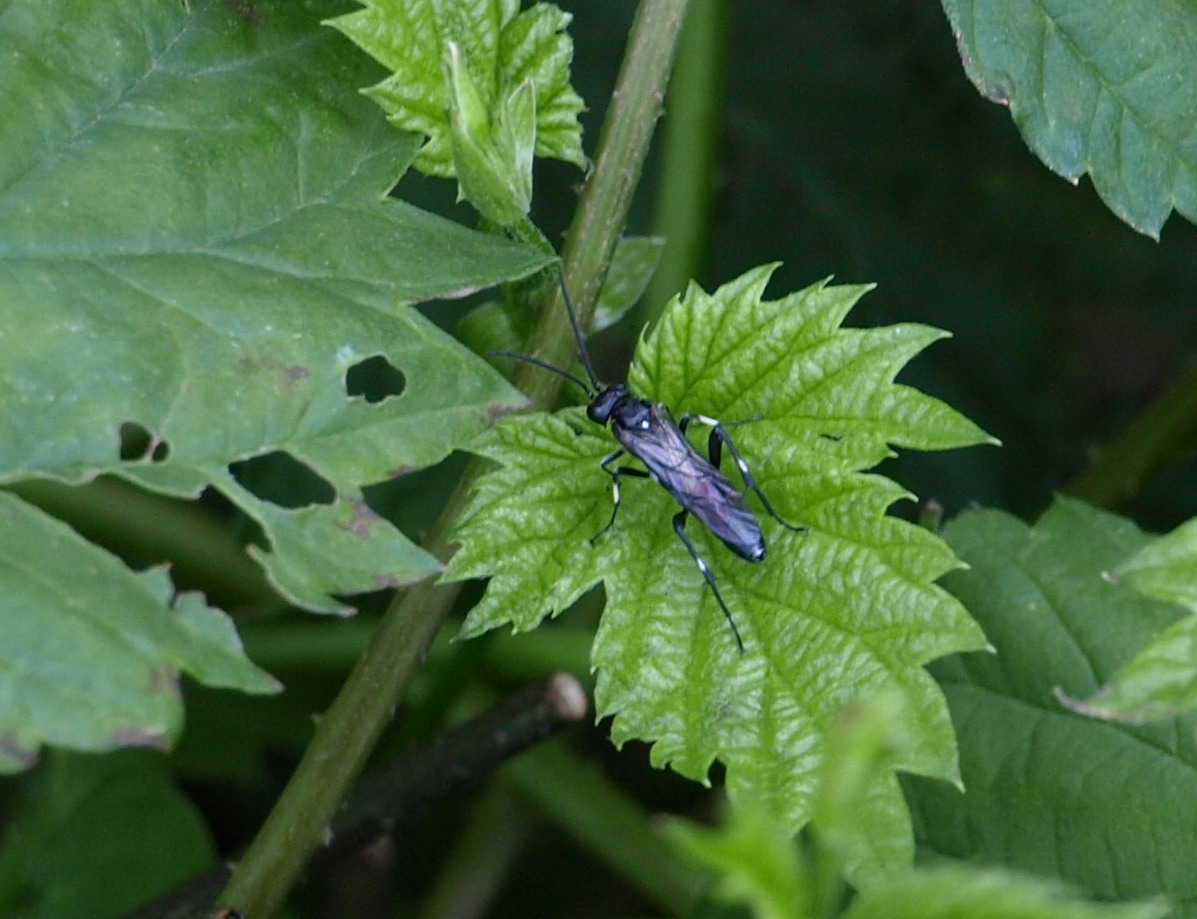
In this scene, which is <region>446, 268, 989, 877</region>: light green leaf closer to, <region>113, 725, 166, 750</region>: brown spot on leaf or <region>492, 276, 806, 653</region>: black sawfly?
<region>492, 276, 806, 653</region>: black sawfly

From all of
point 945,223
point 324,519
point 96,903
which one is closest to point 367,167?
point 324,519

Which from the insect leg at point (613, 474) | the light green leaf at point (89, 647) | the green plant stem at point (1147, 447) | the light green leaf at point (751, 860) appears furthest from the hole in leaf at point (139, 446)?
the green plant stem at point (1147, 447)

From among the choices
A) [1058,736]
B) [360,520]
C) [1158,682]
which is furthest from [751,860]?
[1058,736]

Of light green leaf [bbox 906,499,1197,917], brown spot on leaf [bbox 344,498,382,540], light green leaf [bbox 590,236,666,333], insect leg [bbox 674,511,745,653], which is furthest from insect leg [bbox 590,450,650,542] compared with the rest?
light green leaf [bbox 906,499,1197,917]

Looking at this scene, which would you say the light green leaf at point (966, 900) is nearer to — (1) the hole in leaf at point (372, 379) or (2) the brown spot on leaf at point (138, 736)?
(2) the brown spot on leaf at point (138, 736)

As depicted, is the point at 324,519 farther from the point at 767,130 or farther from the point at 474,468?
the point at 767,130

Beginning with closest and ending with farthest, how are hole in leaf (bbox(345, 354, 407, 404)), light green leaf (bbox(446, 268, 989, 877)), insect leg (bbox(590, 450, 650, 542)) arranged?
1. light green leaf (bbox(446, 268, 989, 877))
2. insect leg (bbox(590, 450, 650, 542))
3. hole in leaf (bbox(345, 354, 407, 404))

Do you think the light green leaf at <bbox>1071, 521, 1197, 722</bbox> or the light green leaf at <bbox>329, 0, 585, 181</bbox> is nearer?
the light green leaf at <bbox>1071, 521, 1197, 722</bbox>
